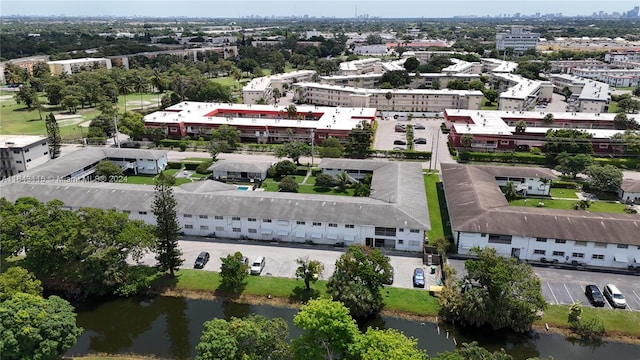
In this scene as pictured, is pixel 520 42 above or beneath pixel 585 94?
above

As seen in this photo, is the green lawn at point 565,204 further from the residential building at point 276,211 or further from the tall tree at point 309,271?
the tall tree at point 309,271

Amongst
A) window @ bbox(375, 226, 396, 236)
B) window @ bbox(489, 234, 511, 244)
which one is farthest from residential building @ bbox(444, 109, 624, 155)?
window @ bbox(375, 226, 396, 236)

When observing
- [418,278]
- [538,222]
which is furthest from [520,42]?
[418,278]

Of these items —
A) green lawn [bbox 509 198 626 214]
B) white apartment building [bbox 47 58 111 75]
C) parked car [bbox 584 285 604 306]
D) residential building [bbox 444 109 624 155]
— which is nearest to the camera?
parked car [bbox 584 285 604 306]

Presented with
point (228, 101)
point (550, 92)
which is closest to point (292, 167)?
point (228, 101)

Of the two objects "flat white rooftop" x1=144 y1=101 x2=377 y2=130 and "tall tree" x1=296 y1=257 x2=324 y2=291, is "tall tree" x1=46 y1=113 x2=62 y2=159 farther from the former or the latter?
"tall tree" x1=296 y1=257 x2=324 y2=291

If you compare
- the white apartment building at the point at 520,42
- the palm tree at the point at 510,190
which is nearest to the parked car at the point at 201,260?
the palm tree at the point at 510,190

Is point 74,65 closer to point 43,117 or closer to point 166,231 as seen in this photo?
point 43,117
